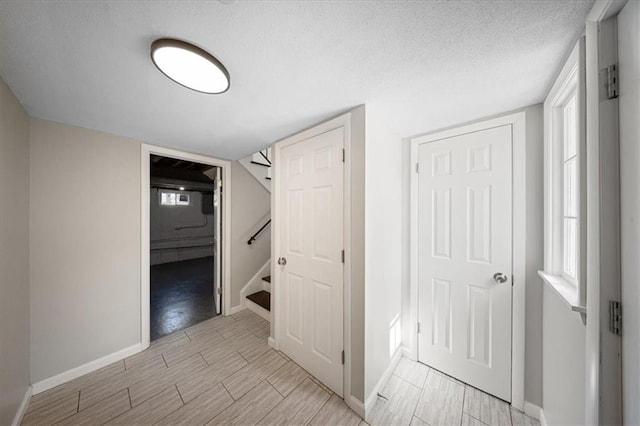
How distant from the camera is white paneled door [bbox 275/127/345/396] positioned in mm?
1609

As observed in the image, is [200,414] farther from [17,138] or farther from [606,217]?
[606,217]

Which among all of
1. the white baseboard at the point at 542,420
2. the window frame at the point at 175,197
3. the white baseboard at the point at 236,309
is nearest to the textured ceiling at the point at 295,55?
the white baseboard at the point at 542,420

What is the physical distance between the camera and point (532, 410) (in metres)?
1.39

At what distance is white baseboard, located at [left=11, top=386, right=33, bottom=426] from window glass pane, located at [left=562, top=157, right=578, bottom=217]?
357cm

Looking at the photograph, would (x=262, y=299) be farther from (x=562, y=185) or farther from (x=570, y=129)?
(x=570, y=129)

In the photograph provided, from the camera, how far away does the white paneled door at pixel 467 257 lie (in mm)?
1505

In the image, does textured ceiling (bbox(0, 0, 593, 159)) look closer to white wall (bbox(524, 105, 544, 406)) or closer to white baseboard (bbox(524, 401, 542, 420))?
white wall (bbox(524, 105, 544, 406))

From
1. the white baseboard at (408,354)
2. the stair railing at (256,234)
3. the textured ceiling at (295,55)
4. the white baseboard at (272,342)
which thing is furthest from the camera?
the stair railing at (256,234)

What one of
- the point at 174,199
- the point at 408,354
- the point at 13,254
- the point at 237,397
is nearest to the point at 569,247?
the point at 408,354

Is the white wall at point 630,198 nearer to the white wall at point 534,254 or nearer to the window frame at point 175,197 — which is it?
the white wall at point 534,254

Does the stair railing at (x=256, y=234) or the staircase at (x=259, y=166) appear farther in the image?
the stair railing at (x=256, y=234)

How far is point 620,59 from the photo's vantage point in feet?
2.32

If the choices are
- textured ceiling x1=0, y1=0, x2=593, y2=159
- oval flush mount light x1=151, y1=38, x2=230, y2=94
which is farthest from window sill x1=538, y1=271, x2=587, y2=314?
oval flush mount light x1=151, y1=38, x2=230, y2=94

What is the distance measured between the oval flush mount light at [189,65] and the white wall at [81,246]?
151cm
